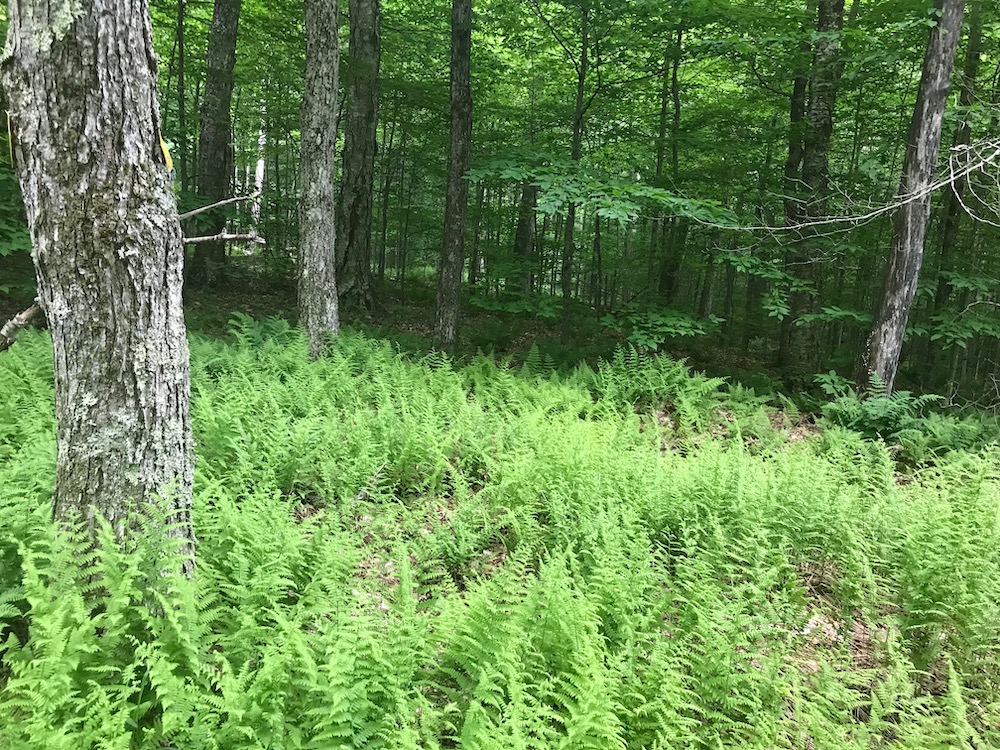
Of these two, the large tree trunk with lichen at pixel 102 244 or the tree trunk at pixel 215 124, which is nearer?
the large tree trunk with lichen at pixel 102 244

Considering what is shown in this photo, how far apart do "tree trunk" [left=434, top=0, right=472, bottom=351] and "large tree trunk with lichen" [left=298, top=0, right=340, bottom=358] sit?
1.95m

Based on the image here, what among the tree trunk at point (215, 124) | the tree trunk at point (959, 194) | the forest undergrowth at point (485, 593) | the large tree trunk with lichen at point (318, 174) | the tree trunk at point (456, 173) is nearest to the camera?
the forest undergrowth at point (485, 593)

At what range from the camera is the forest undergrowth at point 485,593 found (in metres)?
2.58

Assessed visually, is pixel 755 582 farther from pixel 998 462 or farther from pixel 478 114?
pixel 478 114

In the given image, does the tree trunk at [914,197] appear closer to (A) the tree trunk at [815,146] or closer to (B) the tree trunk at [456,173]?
(A) the tree trunk at [815,146]

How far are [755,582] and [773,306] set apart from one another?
21.7 feet

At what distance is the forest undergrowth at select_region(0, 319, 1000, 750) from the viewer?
2578 millimetres

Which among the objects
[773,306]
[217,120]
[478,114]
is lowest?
[773,306]

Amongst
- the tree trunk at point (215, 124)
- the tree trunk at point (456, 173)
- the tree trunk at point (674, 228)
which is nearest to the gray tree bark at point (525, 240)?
the tree trunk at point (456, 173)

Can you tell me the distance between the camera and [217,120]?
12.2 m

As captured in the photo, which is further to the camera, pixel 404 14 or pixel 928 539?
pixel 404 14

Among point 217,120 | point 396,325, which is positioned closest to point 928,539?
point 396,325

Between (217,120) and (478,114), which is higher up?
(478,114)

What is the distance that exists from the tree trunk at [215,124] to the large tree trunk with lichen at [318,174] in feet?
15.6
